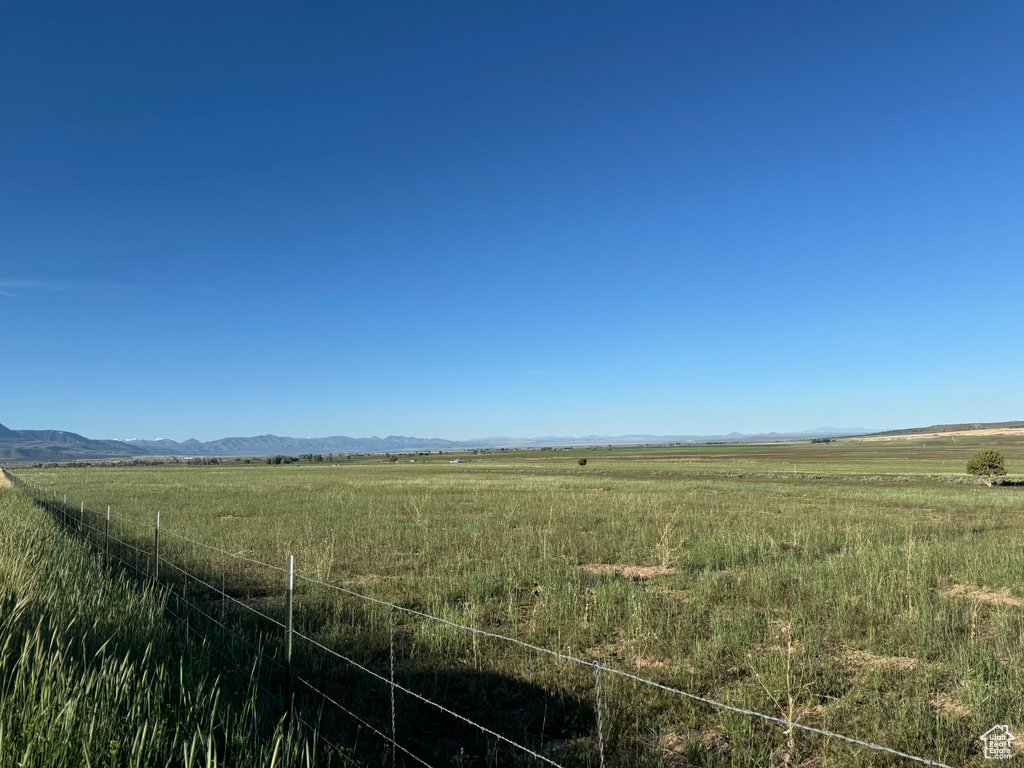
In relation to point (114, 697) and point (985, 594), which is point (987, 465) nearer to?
point (985, 594)

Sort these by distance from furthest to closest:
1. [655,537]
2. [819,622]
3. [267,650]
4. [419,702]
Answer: [655,537] < [819,622] < [267,650] < [419,702]

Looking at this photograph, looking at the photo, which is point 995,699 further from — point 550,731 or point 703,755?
point 550,731

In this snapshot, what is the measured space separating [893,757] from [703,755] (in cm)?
170

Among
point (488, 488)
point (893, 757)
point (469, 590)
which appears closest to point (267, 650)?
point (469, 590)

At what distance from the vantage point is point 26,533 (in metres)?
12.0

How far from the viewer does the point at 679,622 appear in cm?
862

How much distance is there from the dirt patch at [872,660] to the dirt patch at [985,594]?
3932 mm

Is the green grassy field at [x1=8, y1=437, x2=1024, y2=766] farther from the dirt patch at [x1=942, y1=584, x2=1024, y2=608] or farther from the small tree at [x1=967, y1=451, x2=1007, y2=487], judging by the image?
the small tree at [x1=967, y1=451, x2=1007, y2=487]

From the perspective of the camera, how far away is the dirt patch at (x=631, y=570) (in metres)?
12.1

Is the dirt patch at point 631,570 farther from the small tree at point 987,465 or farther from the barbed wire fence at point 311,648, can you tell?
the small tree at point 987,465

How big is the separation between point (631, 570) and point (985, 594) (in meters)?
6.33

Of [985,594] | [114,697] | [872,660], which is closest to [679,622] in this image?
[872,660]
